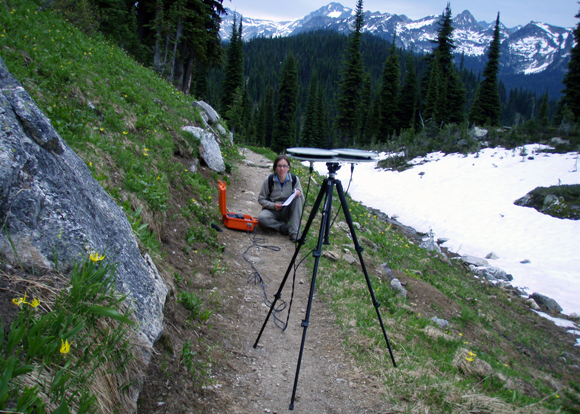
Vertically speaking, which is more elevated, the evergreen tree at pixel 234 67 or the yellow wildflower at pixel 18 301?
the evergreen tree at pixel 234 67

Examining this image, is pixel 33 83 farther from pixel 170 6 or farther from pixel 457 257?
pixel 170 6

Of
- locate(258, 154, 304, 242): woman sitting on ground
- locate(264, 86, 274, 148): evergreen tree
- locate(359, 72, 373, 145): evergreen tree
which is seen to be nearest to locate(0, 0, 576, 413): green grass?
locate(258, 154, 304, 242): woman sitting on ground

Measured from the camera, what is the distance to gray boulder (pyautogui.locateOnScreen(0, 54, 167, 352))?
226 centimetres

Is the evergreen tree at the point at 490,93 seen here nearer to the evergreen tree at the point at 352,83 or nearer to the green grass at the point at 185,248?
the evergreen tree at the point at 352,83

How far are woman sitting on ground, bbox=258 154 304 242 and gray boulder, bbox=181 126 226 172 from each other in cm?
Result: 317

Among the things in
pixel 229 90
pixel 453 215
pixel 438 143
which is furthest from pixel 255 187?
pixel 229 90

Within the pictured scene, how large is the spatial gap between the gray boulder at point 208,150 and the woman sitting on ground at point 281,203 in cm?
317

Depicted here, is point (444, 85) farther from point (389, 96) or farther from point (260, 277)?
point (260, 277)

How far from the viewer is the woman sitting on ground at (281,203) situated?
7.59 metres

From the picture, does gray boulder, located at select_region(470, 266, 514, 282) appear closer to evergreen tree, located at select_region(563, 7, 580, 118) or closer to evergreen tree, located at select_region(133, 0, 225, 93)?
evergreen tree, located at select_region(133, 0, 225, 93)

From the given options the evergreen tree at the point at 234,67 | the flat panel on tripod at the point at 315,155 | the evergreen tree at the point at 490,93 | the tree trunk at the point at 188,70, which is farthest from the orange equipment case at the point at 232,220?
the evergreen tree at the point at 490,93

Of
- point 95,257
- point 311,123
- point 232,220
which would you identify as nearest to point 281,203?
point 232,220

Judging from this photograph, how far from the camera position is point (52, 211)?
246 cm

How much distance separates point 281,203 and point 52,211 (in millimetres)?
5281
